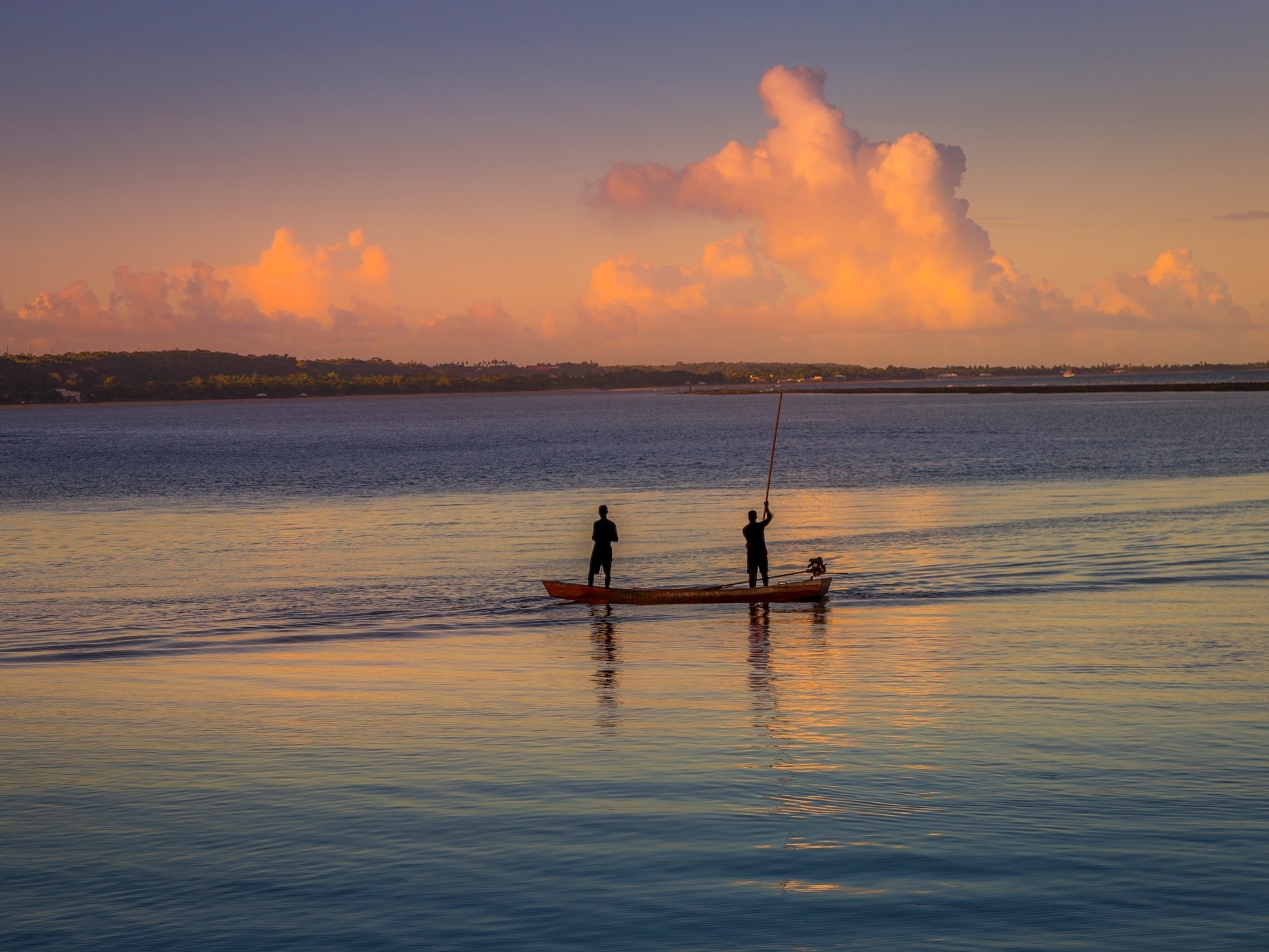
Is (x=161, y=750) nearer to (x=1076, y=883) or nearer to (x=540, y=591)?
(x=1076, y=883)

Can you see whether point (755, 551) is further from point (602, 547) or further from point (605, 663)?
point (605, 663)

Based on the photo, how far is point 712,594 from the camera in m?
29.9

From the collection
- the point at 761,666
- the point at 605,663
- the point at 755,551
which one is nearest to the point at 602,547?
the point at 755,551

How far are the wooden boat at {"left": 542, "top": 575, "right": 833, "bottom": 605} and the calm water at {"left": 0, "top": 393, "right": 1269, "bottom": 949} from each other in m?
0.35

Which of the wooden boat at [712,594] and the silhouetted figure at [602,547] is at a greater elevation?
the silhouetted figure at [602,547]

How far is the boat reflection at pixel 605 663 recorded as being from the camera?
17844 mm

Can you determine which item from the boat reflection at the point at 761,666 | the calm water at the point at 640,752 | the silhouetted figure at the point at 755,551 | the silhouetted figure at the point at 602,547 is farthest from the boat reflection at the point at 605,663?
the silhouetted figure at the point at 755,551

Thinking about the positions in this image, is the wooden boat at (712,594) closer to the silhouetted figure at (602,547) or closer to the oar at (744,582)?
the oar at (744,582)

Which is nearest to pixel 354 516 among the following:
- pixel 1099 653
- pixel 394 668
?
pixel 394 668

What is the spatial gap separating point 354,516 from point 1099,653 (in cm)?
4184

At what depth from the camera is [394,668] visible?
2230 centimetres

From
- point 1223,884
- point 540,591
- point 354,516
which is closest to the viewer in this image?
point 1223,884

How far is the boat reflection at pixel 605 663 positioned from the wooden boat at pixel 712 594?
36 cm

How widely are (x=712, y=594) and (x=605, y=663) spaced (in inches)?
303
